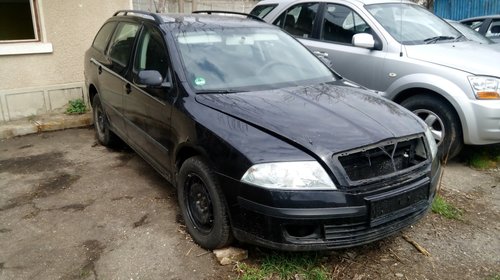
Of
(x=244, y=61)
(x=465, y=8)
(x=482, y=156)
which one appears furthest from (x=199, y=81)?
(x=465, y=8)

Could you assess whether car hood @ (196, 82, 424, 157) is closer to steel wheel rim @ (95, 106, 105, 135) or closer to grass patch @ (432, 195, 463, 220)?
grass patch @ (432, 195, 463, 220)

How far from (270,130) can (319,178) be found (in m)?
0.46

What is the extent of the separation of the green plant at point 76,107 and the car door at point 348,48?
3550 millimetres

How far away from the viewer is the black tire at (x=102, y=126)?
536 cm

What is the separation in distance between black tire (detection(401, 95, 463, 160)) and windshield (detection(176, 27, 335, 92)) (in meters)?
1.37

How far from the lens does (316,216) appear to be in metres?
2.58

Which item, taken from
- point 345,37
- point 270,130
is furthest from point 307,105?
point 345,37

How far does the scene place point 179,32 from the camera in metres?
3.82

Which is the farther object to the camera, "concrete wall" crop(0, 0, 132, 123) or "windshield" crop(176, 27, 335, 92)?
"concrete wall" crop(0, 0, 132, 123)

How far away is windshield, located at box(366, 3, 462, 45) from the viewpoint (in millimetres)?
5292

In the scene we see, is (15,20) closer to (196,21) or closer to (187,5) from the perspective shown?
(187,5)

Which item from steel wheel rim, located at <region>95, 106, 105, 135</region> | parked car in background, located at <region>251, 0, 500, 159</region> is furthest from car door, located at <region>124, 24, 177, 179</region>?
parked car in background, located at <region>251, 0, 500, 159</region>

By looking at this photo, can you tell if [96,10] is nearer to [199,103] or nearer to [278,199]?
[199,103]

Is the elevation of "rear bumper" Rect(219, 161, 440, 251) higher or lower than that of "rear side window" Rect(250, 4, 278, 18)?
lower
